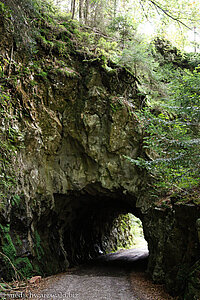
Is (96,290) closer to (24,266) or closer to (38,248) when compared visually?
(24,266)

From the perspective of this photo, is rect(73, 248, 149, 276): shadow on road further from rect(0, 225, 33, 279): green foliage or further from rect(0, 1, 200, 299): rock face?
rect(0, 225, 33, 279): green foliage

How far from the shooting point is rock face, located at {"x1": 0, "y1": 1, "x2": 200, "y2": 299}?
7020mm

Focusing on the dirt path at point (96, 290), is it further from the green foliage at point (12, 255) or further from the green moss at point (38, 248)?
the green moss at point (38, 248)

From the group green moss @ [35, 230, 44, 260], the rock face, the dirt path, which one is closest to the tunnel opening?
the rock face

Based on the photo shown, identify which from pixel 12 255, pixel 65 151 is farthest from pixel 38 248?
pixel 65 151

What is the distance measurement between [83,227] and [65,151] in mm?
6945

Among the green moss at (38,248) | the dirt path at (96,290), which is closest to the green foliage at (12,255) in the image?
the dirt path at (96,290)

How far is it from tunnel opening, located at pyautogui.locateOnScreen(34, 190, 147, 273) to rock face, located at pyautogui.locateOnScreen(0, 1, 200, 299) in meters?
0.09

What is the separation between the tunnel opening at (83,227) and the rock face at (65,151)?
0.29ft

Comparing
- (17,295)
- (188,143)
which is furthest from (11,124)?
(188,143)

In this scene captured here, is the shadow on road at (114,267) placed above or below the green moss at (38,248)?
below

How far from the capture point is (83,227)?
14.3 m

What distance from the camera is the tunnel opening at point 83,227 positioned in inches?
378

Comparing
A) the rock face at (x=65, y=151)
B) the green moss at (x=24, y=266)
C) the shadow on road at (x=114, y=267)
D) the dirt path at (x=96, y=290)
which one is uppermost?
the rock face at (x=65, y=151)
